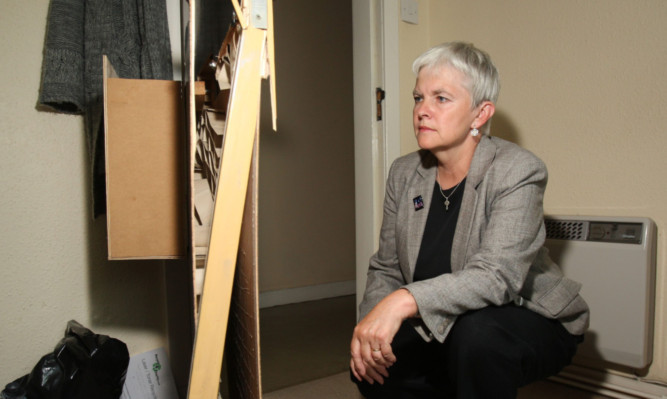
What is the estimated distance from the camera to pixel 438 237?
1162 mm

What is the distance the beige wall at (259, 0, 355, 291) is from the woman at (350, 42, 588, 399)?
1806mm

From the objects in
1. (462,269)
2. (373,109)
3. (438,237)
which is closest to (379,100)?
(373,109)

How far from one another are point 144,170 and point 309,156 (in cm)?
220

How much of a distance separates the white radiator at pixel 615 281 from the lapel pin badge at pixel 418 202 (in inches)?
22.4

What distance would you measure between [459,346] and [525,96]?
3.55 ft

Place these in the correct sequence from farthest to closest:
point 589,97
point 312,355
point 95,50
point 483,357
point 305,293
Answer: point 305,293, point 312,355, point 589,97, point 95,50, point 483,357

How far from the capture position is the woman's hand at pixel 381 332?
0.87m

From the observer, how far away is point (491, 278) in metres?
0.92

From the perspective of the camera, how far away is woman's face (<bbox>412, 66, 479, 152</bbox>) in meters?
1.15

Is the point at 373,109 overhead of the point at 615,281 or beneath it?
overhead

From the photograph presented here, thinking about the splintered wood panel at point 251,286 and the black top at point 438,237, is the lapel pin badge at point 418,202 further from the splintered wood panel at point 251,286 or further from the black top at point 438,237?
the splintered wood panel at point 251,286

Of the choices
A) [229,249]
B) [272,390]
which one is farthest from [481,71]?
[272,390]

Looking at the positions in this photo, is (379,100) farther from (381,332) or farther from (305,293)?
(305,293)

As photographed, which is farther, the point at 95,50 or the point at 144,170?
the point at 95,50
